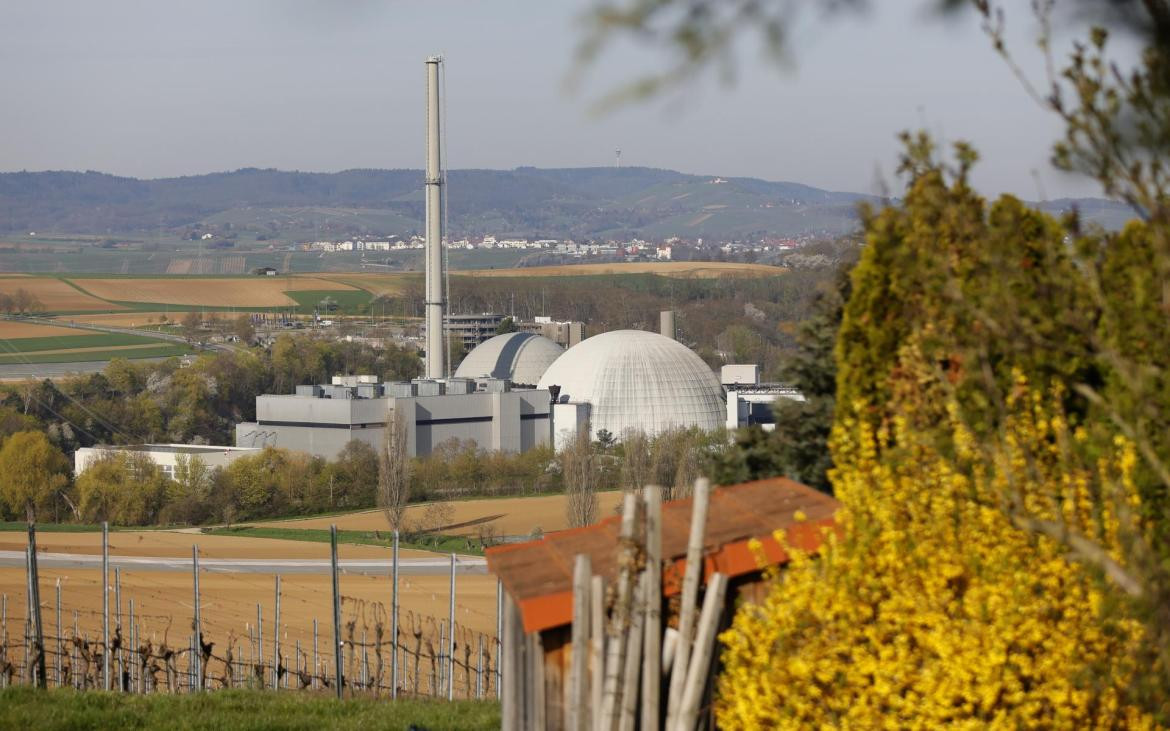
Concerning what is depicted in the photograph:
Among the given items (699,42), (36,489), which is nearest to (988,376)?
(699,42)

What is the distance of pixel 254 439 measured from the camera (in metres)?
55.3

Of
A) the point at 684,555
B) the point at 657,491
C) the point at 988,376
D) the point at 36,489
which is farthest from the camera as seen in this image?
the point at 36,489

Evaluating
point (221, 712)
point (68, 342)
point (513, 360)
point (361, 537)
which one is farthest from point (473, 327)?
point (221, 712)

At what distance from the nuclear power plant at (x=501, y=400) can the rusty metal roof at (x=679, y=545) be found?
41878mm

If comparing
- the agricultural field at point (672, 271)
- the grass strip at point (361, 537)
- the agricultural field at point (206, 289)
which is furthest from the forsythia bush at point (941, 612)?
the agricultural field at point (206, 289)

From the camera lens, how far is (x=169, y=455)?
48844 mm

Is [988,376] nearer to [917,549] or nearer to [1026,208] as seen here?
[917,549]

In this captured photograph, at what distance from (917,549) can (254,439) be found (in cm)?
5059

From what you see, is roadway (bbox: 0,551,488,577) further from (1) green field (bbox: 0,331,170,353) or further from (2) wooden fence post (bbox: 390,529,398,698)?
(1) green field (bbox: 0,331,170,353)

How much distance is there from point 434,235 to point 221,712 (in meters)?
55.0

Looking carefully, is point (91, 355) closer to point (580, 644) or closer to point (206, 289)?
point (206, 289)

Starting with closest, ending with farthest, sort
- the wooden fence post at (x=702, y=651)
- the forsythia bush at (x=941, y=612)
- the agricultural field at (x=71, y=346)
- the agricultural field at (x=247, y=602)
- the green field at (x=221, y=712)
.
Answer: the forsythia bush at (x=941, y=612)
the wooden fence post at (x=702, y=651)
the green field at (x=221, y=712)
the agricultural field at (x=247, y=602)
the agricultural field at (x=71, y=346)

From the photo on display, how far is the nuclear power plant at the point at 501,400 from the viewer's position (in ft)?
178

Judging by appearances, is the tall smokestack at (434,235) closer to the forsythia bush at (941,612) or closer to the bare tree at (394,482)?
the bare tree at (394,482)
